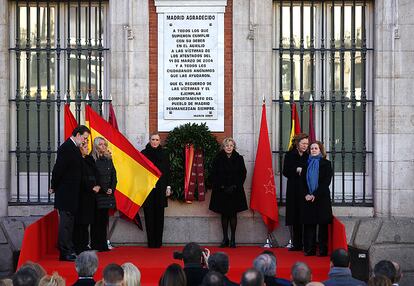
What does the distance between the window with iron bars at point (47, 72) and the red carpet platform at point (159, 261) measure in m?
1.92

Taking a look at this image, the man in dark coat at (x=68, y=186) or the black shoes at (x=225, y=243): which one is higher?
the man in dark coat at (x=68, y=186)

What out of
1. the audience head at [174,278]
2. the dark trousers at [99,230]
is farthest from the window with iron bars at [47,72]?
the audience head at [174,278]

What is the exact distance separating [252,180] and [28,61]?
3.90 m

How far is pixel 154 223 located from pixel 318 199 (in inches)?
99.3

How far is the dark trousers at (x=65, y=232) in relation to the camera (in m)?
14.2

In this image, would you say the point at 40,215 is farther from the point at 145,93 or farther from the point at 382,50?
the point at 382,50

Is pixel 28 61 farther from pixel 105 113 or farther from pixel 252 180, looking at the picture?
pixel 252 180

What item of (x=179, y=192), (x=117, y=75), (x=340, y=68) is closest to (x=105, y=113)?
(x=117, y=75)

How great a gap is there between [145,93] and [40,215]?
2.44 m

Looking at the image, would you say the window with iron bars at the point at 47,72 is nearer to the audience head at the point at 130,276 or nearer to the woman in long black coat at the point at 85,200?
the woman in long black coat at the point at 85,200

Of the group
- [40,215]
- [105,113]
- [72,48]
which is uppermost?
[72,48]

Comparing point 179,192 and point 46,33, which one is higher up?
point 46,33

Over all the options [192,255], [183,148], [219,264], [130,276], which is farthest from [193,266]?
[183,148]

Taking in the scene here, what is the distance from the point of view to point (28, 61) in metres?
16.4
